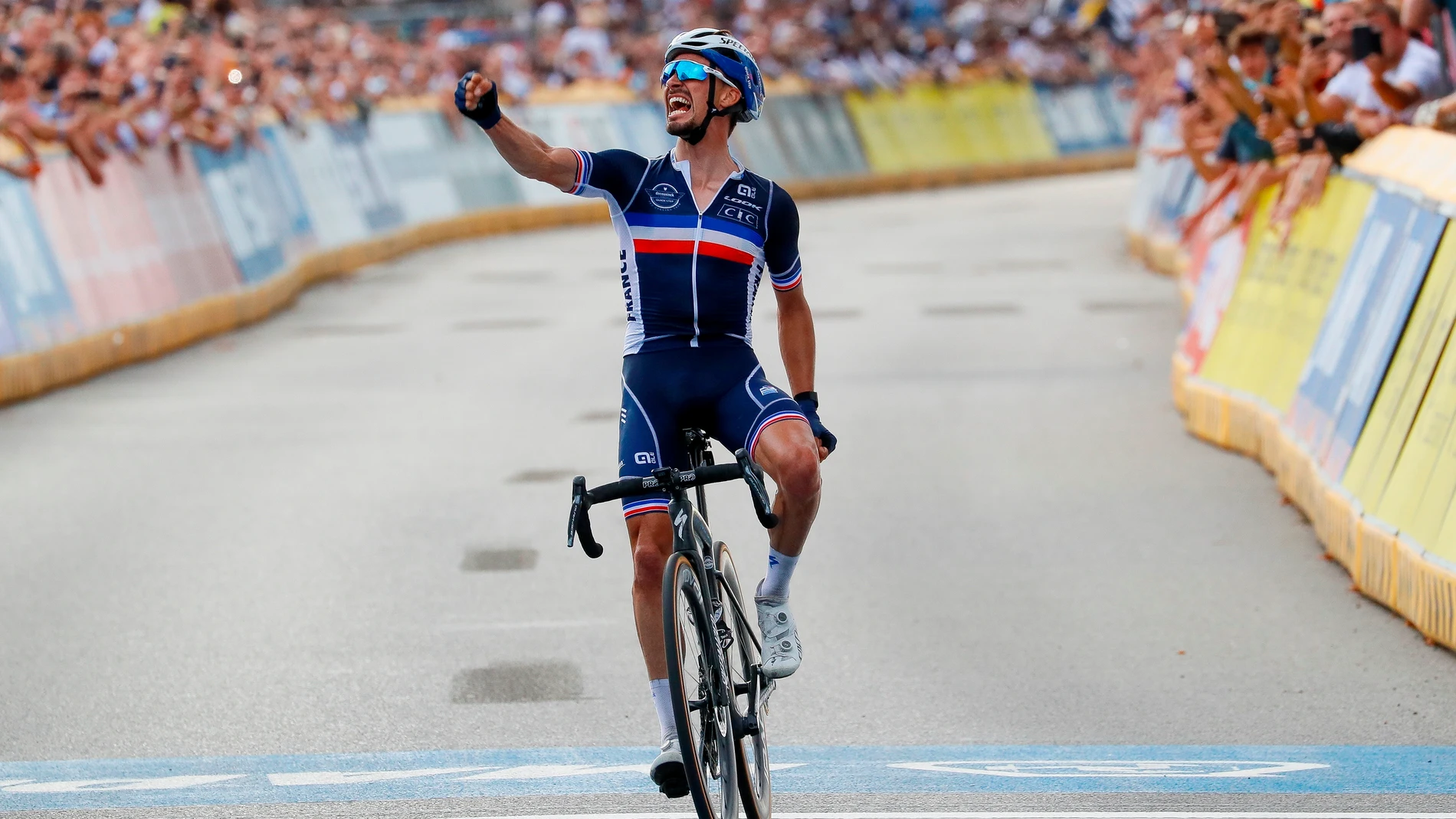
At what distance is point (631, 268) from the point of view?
598 centimetres

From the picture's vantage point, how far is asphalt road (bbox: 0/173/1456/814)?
703 centimetres

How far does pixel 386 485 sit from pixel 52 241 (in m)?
5.73

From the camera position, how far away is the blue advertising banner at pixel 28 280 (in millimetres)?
15039

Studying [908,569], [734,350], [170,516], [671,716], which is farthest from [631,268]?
[170,516]

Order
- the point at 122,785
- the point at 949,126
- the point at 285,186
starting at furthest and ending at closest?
1. the point at 949,126
2. the point at 285,186
3. the point at 122,785

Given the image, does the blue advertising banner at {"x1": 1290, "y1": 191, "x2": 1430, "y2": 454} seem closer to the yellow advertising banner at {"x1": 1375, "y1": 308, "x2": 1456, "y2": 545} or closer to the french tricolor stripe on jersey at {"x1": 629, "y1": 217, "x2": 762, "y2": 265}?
the yellow advertising banner at {"x1": 1375, "y1": 308, "x2": 1456, "y2": 545}

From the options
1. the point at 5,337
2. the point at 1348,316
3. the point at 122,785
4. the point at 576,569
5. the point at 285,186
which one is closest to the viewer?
the point at 122,785

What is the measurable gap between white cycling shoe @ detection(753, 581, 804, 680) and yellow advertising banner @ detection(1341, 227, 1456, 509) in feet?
11.7

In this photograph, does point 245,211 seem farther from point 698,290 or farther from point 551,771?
point 698,290

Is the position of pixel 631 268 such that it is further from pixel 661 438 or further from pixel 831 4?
pixel 831 4

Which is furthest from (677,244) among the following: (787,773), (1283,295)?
(1283,295)

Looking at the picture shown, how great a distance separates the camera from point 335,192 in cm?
2594

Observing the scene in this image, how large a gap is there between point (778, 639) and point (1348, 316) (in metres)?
5.17

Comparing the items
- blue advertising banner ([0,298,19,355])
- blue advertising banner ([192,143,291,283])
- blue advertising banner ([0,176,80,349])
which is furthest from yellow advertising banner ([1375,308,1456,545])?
blue advertising banner ([192,143,291,283])
